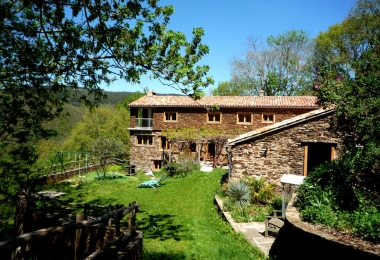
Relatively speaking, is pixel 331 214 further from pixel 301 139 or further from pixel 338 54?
pixel 338 54

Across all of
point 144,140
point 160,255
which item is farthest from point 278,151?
point 144,140

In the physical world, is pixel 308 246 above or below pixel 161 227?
above

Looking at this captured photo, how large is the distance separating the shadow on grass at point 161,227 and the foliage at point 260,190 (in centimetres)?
397

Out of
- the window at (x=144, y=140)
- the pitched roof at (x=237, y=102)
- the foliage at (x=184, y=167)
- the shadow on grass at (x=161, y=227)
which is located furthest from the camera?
the window at (x=144, y=140)

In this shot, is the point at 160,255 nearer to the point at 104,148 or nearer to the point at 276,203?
the point at 276,203

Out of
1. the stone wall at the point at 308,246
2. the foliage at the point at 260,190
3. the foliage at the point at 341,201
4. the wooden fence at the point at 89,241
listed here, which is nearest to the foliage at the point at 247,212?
the foliage at the point at 260,190

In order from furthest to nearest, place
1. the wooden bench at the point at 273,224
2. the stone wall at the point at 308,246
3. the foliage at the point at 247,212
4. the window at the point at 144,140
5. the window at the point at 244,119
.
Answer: the window at the point at 144,140 < the window at the point at 244,119 < the foliage at the point at 247,212 < the wooden bench at the point at 273,224 < the stone wall at the point at 308,246

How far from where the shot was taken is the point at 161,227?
33.6 feet

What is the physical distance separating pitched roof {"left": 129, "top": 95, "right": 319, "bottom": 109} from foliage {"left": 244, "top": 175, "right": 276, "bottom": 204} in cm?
1077

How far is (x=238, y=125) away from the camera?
83.6 ft

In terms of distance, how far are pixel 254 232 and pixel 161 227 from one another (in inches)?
138

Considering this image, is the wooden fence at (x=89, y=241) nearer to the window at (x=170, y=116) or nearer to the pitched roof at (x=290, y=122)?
the pitched roof at (x=290, y=122)

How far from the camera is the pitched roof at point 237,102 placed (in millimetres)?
24052

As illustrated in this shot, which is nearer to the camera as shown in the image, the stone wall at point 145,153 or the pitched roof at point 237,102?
the pitched roof at point 237,102
